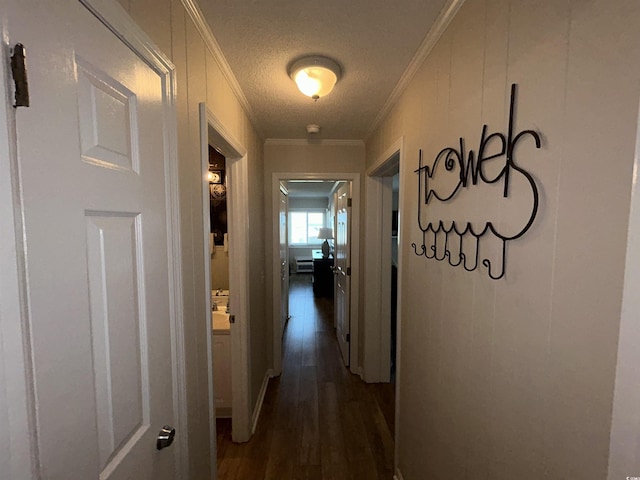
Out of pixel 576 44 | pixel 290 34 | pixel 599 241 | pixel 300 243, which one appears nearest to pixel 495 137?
pixel 576 44

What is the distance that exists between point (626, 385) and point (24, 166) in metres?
1.09

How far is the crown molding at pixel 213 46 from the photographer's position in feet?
3.53

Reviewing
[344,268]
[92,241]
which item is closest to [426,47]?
[92,241]

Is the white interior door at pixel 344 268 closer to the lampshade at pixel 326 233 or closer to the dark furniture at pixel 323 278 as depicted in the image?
the dark furniture at pixel 323 278

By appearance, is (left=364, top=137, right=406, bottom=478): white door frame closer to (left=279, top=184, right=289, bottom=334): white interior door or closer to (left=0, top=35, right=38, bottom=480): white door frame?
(left=279, top=184, right=289, bottom=334): white interior door

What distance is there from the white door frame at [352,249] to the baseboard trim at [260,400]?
0.08 metres

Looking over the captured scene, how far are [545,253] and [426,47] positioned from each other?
1.10 m

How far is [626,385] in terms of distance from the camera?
1.65 feet

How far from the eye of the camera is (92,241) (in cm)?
61

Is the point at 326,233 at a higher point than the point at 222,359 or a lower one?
higher

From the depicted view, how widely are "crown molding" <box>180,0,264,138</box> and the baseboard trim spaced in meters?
2.30

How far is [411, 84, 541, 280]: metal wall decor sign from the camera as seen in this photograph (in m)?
0.75

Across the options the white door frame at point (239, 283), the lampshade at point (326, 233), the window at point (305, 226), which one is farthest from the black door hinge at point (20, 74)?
the window at point (305, 226)

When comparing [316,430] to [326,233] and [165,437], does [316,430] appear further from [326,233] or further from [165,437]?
[326,233]
